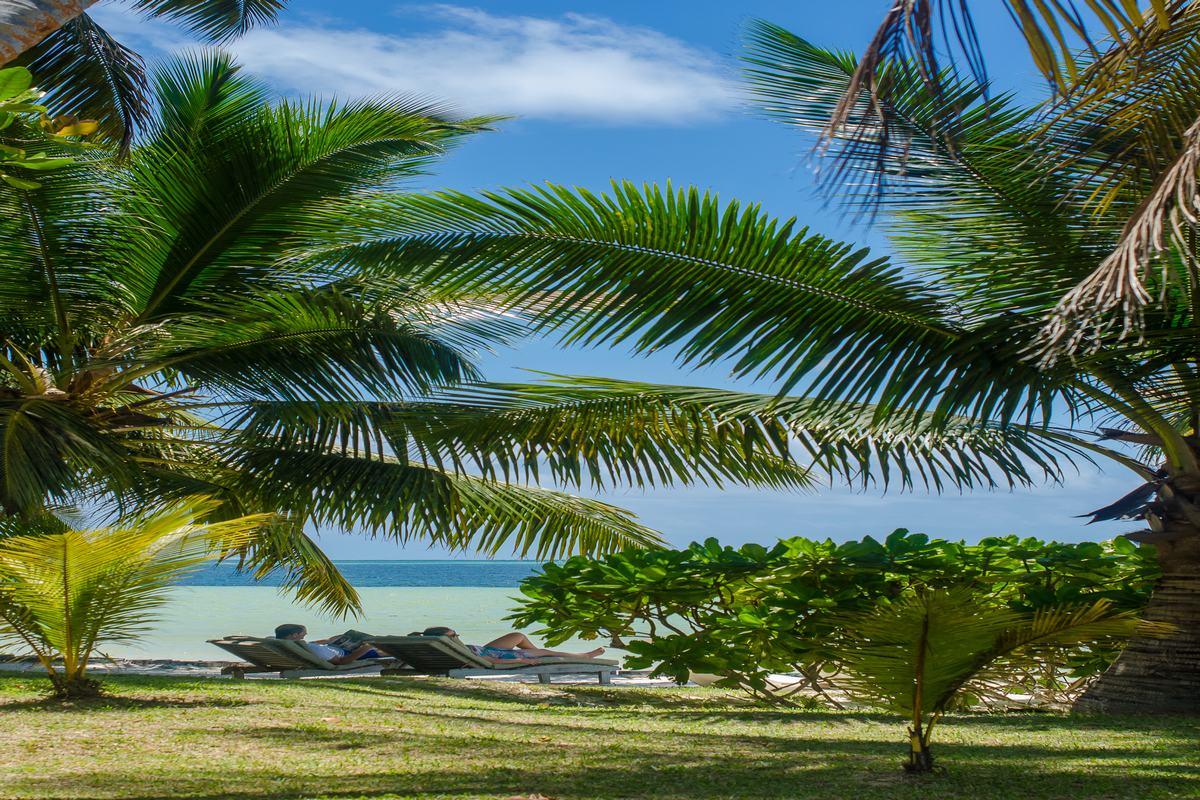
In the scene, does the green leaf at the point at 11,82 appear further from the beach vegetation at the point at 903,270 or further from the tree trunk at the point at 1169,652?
the tree trunk at the point at 1169,652

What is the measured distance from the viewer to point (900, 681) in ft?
13.1

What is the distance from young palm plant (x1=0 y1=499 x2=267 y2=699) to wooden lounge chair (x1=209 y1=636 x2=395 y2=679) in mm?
4329

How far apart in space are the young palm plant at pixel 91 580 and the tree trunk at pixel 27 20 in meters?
3.48

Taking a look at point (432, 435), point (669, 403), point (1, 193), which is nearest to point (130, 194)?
point (1, 193)

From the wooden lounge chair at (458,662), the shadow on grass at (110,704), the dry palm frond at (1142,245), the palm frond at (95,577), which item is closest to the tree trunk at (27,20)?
the dry palm frond at (1142,245)

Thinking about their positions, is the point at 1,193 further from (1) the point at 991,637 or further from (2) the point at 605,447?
(1) the point at 991,637

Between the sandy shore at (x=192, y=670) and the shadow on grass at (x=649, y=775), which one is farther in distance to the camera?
the sandy shore at (x=192, y=670)

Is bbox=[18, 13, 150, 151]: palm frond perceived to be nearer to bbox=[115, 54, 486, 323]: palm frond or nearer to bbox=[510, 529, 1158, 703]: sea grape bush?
bbox=[115, 54, 486, 323]: palm frond

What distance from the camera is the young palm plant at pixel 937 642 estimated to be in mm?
3828

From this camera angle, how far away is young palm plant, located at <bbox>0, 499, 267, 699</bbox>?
5.95 m

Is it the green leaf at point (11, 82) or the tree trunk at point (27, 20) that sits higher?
the tree trunk at point (27, 20)

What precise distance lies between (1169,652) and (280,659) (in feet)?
27.6

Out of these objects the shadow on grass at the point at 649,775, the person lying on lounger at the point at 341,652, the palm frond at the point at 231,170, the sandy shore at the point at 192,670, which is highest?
the palm frond at the point at 231,170

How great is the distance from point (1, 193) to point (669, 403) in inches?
219
